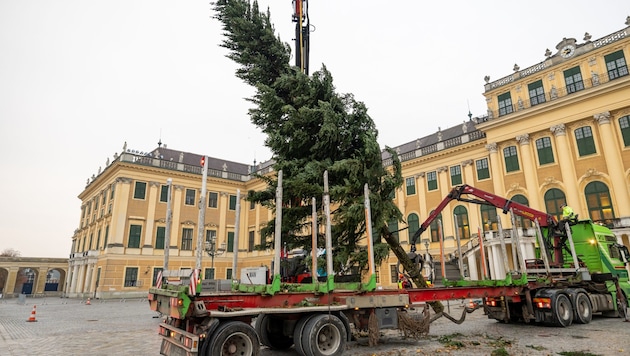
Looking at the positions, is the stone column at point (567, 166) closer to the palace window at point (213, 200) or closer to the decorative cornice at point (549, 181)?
the decorative cornice at point (549, 181)

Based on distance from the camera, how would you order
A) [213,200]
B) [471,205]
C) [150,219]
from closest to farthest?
[471,205] < [150,219] < [213,200]

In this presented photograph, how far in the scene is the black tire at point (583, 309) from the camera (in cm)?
1144

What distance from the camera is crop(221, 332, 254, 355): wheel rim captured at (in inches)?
241

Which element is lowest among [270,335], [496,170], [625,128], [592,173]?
[270,335]

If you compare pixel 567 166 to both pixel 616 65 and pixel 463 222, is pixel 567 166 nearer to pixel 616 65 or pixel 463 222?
pixel 616 65

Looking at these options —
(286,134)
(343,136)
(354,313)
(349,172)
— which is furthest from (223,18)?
(354,313)

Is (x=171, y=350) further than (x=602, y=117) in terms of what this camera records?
No

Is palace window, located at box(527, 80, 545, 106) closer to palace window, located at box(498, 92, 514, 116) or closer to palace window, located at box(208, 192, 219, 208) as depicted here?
palace window, located at box(498, 92, 514, 116)

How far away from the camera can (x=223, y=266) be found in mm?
42406

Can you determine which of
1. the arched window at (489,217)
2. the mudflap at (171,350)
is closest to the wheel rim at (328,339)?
the mudflap at (171,350)

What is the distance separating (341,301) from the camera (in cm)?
774

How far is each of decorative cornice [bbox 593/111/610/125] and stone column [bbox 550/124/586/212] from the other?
1881 millimetres

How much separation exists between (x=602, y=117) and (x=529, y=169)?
5.28 metres

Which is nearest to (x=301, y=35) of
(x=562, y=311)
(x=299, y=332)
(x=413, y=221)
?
(x=299, y=332)
